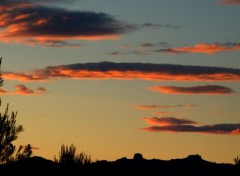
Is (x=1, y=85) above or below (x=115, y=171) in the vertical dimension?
above

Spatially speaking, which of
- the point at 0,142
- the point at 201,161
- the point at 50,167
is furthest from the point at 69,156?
the point at 201,161

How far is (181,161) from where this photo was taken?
2553 centimetres

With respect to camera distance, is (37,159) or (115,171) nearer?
(115,171)

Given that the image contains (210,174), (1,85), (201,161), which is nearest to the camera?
(210,174)

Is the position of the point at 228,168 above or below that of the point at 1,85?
below

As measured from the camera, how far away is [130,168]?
Result: 81.0 feet

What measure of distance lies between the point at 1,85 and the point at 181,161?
399 inches

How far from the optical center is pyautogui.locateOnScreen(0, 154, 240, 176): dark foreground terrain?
79.6 ft

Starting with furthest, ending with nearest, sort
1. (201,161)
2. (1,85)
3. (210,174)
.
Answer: (1,85)
(201,161)
(210,174)

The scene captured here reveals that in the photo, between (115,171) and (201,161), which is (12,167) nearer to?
(115,171)

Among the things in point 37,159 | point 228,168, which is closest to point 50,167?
point 37,159

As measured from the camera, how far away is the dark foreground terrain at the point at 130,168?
24250 millimetres

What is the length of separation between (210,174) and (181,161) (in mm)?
1777

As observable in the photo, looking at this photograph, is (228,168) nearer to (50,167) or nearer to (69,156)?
(50,167)
